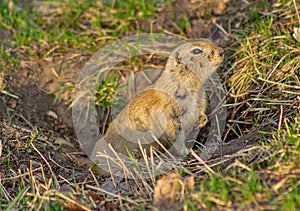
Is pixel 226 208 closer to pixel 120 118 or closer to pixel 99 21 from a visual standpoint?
pixel 120 118

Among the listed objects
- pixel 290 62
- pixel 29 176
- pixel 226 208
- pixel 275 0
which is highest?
pixel 275 0

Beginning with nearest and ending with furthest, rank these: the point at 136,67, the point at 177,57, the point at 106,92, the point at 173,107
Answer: the point at 173,107 → the point at 177,57 → the point at 106,92 → the point at 136,67

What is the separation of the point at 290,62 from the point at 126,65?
2.01 m

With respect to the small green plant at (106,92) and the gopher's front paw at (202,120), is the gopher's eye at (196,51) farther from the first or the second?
the small green plant at (106,92)

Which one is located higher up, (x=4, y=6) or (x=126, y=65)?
(x=4, y=6)

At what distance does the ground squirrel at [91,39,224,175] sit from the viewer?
4.92m

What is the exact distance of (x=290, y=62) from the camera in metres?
4.98

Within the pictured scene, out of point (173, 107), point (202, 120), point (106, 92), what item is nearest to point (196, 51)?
point (173, 107)

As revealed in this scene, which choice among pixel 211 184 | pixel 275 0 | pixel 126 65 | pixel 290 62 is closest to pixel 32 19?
pixel 126 65

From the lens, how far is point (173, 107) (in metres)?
4.93

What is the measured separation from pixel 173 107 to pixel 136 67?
4.34 ft

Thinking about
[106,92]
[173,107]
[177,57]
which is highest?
[177,57]

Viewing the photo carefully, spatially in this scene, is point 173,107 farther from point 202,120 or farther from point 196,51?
point 196,51

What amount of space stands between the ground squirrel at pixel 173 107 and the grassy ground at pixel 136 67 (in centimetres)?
42
